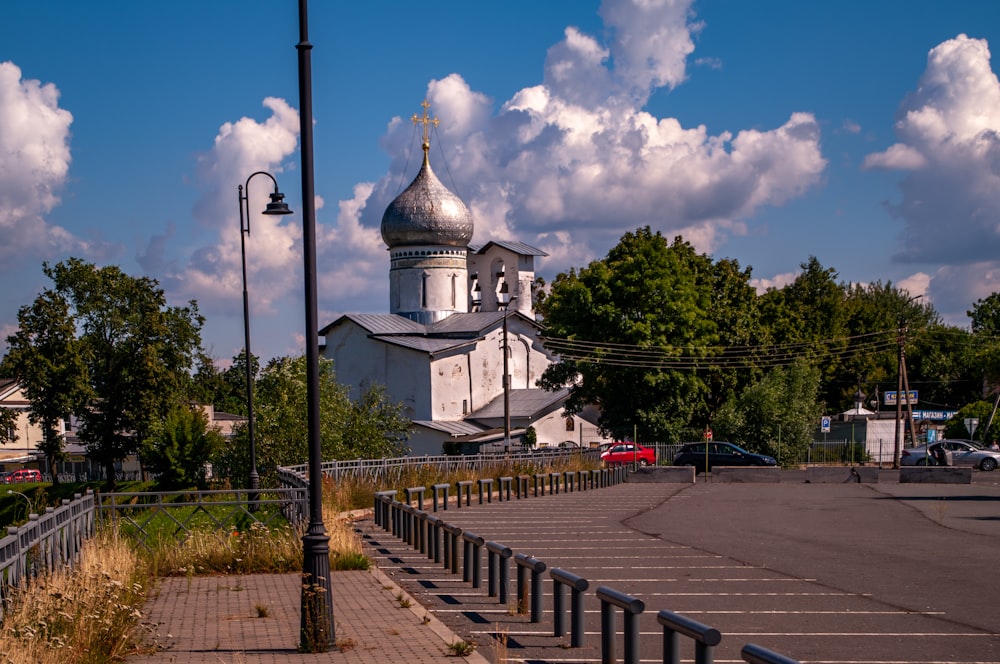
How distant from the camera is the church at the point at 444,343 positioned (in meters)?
70.2

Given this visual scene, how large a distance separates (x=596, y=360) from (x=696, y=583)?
1639 inches

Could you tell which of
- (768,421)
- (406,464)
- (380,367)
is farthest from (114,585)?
(380,367)

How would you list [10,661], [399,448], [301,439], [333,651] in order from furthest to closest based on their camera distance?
[399,448] < [301,439] < [333,651] < [10,661]

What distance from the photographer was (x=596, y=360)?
5731 centimetres

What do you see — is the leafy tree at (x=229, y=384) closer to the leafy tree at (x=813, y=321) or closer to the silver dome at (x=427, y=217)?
the silver dome at (x=427, y=217)

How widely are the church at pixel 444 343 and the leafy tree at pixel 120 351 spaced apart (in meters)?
11.7

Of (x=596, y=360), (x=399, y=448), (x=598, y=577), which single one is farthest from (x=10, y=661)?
(x=596, y=360)


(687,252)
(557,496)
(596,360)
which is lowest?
(557,496)

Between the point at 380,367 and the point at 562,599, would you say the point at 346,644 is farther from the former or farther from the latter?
the point at 380,367

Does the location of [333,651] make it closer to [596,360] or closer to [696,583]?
[696,583]

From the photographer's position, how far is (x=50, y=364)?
64.2m

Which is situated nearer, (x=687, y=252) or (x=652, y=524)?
(x=652, y=524)

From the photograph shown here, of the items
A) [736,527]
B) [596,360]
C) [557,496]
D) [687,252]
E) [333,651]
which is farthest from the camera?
[687,252]

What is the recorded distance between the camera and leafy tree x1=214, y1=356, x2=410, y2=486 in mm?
40969
